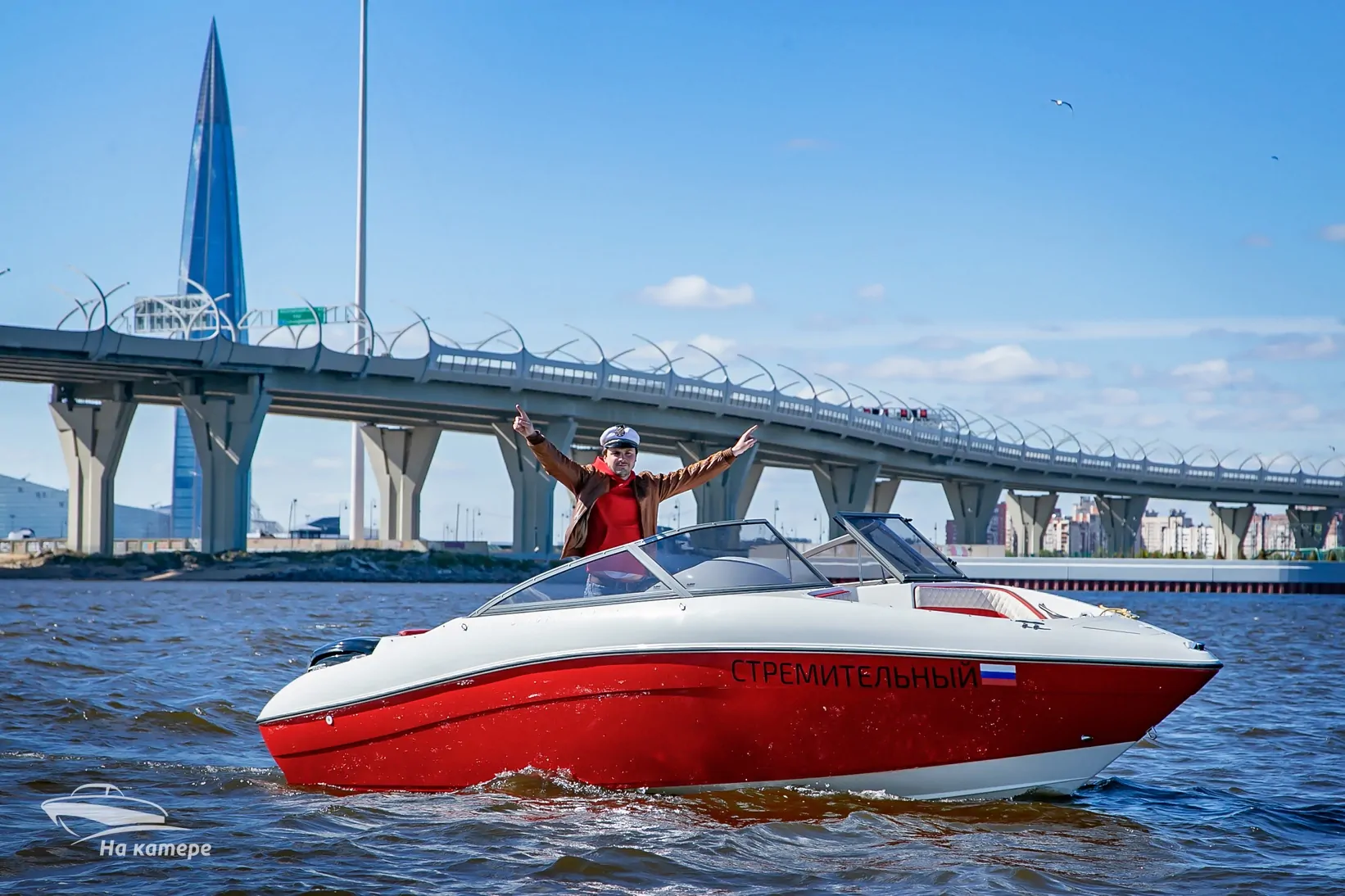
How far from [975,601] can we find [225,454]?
5064 cm

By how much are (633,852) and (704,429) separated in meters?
61.7

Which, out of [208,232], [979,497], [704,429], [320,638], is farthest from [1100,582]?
[208,232]

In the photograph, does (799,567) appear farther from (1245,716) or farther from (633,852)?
(1245,716)

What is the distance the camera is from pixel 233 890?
5926 millimetres

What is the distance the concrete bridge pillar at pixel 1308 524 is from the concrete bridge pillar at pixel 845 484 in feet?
145

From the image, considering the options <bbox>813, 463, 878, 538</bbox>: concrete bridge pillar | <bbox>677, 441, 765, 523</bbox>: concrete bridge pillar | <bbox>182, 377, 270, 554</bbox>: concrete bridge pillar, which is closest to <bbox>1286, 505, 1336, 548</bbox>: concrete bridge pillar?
<bbox>813, 463, 878, 538</bbox>: concrete bridge pillar

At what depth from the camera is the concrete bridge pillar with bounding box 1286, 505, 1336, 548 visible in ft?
356

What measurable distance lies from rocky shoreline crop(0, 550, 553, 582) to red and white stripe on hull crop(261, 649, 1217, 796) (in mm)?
45919

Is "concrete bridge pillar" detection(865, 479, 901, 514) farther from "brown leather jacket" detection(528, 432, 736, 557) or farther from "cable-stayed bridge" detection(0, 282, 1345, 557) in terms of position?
"brown leather jacket" detection(528, 432, 736, 557)

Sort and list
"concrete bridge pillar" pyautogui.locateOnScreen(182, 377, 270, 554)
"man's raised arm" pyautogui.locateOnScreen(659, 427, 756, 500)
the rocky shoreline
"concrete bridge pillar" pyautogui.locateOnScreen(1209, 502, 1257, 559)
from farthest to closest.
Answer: "concrete bridge pillar" pyautogui.locateOnScreen(1209, 502, 1257, 559) < "concrete bridge pillar" pyautogui.locateOnScreen(182, 377, 270, 554) < the rocky shoreline < "man's raised arm" pyautogui.locateOnScreen(659, 427, 756, 500)

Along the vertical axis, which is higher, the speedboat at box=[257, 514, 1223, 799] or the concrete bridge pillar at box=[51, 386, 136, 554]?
the concrete bridge pillar at box=[51, 386, 136, 554]

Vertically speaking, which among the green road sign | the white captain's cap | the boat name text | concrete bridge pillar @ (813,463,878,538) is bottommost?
the boat name text

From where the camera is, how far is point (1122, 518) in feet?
331

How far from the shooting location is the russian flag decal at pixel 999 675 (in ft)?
23.1
